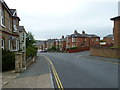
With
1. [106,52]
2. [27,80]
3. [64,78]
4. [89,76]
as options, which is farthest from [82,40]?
[27,80]

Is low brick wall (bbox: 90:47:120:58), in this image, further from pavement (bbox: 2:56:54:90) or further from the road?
pavement (bbox: 2:56:54:90)

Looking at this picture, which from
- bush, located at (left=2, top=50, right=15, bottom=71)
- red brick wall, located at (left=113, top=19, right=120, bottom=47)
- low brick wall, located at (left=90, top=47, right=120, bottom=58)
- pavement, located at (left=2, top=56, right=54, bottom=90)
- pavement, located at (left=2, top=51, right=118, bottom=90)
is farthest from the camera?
red brick wall, located at (left=113, top=19, right=120, bottom=47)

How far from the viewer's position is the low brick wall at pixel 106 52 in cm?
2441

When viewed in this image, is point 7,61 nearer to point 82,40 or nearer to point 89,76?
point 89,76

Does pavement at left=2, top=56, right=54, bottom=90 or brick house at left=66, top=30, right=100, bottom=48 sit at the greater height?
brick house at left=66, top=30, right=100, bottom=48

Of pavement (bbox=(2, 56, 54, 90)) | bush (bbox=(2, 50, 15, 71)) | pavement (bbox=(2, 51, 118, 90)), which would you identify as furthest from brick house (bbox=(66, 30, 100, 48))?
pavement (bbox=(2, 56, 54, 90))

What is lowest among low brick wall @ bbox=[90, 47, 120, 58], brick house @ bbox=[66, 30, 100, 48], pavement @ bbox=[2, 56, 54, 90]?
pavement @ bbox=[2, 56, 54, 90]

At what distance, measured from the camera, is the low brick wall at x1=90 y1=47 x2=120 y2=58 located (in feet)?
80.1

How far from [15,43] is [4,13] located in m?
6.84

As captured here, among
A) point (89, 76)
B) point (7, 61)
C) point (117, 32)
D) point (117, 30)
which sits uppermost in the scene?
point (117, 30)

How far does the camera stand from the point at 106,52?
2750 centimetres

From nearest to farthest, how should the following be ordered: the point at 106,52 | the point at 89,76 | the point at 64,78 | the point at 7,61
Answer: the point at 64,78 → the point at 89,76 → the point at 7,61 → the point at 106,52

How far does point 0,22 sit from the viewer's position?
1505 centimetres

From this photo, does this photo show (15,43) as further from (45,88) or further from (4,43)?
(45,88)
